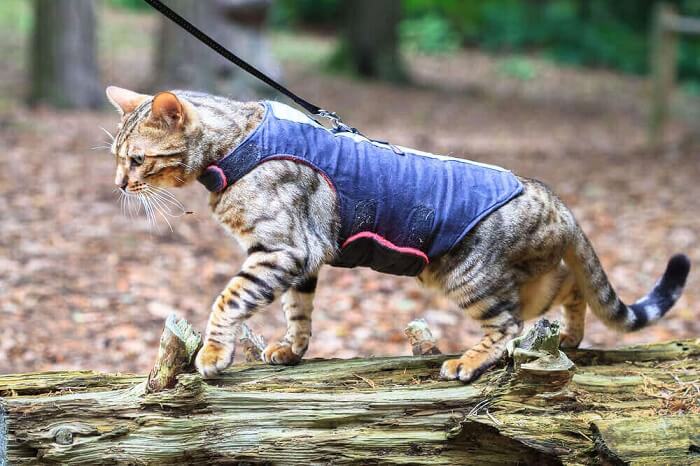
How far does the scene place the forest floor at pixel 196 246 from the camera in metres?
5.98

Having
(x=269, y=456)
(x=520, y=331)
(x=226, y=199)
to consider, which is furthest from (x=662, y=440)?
(x=226, y=199)

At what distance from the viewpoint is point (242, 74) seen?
12742 mm

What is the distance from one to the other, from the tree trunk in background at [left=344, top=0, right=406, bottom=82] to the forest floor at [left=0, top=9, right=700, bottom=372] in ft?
14.2

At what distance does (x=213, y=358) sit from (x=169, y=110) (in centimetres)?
102

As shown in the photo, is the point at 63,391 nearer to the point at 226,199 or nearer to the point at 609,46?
the point at 226,199

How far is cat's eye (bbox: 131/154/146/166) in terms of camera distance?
352 cm

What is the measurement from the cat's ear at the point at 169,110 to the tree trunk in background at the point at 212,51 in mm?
8427

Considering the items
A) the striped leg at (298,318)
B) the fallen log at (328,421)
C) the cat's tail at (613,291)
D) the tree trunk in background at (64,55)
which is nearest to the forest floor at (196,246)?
the tree trunk in background at (64,55)

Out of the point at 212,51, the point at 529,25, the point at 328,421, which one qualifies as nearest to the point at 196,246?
the point at 328,421

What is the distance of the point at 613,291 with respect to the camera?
4152 millimetres

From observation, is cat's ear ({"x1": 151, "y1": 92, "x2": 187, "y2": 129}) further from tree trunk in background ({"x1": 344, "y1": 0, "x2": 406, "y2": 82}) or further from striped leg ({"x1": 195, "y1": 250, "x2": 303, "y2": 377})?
tree trunk in background ({"x1": 344, "y1": 0, "x2": 406, "y2": 82})

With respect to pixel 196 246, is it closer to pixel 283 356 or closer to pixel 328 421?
pixel 283 356

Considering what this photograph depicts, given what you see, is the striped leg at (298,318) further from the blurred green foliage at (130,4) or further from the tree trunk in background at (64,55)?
the blurred green foliage at (130,4)

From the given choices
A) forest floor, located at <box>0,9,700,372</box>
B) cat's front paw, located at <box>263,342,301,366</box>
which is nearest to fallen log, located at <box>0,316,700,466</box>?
cat's front paw, located at <box>263,342,301,366</box>
